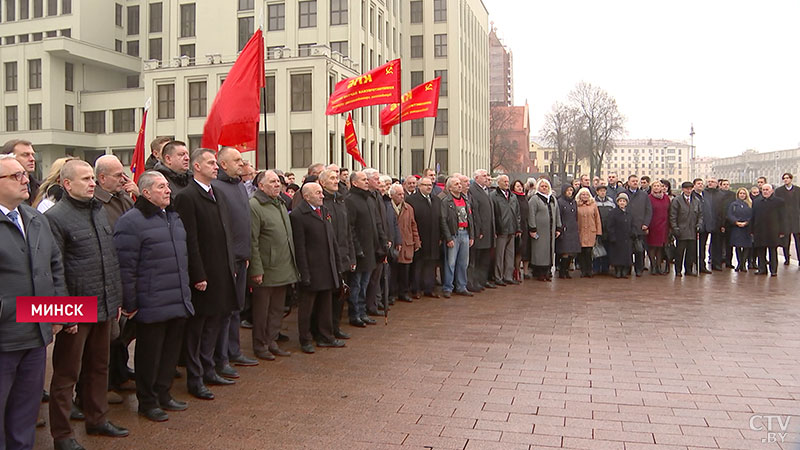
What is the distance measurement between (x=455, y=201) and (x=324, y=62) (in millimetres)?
30659

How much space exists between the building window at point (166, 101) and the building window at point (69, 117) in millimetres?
11691

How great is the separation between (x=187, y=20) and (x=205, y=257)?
5032 cm

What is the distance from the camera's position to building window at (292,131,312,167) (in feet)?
139

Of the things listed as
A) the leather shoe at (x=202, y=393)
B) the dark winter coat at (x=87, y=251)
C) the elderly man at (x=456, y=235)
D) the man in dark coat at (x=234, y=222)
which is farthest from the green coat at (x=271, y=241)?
the elderly man at (x=456, y=235)

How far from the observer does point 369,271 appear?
964 cm

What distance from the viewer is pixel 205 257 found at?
620 cm

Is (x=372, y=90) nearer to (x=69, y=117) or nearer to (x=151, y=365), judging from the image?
(x=151, y=365)

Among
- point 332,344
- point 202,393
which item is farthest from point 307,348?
point 202,393

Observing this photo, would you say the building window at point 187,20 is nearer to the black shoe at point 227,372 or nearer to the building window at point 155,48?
the building window at point 155,48

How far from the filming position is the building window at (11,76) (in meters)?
52.4

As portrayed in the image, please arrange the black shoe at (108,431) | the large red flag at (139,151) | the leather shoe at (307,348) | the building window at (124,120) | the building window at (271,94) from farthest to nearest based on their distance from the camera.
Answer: the building window at (124,120), the building window at (271,94), the large red flag at (139,151), the leather shoe at (307,348), the black shoe at (108,431)

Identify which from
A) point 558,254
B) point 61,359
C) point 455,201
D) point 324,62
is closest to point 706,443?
point 61,359

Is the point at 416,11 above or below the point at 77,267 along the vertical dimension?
above

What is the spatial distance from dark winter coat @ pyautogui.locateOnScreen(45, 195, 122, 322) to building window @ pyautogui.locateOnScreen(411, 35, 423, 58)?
202 feet
